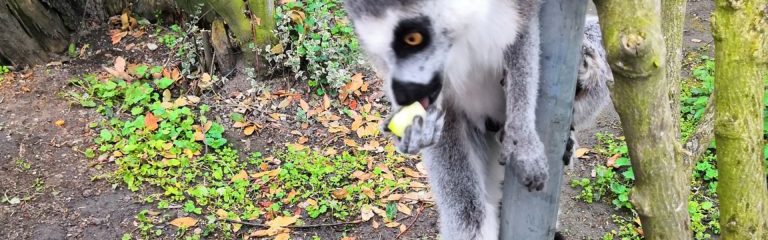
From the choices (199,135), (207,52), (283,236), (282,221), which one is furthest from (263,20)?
(283,236)

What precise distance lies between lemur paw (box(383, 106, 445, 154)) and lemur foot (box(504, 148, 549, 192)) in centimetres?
33

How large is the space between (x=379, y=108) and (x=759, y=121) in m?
4.10

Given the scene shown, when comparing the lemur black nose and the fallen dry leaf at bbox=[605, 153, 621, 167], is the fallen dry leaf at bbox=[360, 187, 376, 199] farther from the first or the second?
the lemur black nose

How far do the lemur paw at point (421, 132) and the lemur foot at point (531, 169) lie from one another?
33 cm

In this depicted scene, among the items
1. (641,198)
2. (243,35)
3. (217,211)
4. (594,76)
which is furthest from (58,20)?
(641,198)

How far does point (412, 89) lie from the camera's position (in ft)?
8.25

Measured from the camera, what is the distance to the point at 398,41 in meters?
2.44

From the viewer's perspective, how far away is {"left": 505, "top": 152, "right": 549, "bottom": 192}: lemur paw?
2.63 m

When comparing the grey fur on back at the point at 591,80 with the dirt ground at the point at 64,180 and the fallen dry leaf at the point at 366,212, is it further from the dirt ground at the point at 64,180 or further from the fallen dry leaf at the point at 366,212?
the fallen dry leaf at the point at 366,212

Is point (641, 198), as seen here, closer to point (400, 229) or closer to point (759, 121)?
point (759, 121)

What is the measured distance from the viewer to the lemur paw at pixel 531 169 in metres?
2.63

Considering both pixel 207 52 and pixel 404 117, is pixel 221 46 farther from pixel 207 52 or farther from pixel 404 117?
pixel 404 117

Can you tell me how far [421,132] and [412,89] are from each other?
1.16 ft

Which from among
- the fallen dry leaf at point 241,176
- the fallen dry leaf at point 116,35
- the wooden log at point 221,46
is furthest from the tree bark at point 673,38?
the fallen dry leaf at point 116,35
